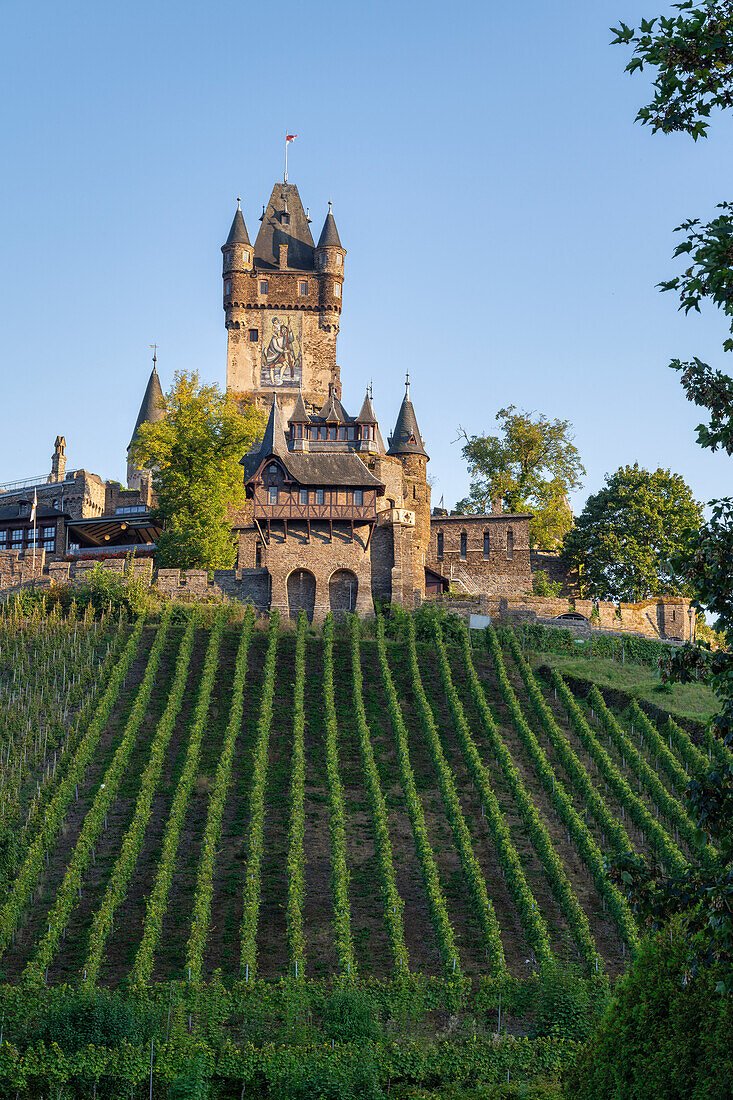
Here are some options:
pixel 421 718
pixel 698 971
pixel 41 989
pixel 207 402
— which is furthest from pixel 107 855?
pixel 207 402

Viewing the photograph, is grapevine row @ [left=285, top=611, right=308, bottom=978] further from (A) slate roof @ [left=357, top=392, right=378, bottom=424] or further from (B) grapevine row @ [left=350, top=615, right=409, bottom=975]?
(A) slate roof @ [left=357, top=392, right=378, bottom=424]

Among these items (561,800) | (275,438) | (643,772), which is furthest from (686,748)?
(275,438)

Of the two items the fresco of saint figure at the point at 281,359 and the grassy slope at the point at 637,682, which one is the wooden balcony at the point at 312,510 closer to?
the grassy slope at the point at 637,682

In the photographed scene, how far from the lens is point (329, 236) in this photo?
72.8 m

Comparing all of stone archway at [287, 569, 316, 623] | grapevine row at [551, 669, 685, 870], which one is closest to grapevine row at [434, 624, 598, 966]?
grapevine row at [551, 669, 685, 870]

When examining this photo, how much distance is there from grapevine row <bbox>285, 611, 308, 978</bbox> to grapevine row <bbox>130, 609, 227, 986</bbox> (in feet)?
8.72

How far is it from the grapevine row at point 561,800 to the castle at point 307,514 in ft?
18.8

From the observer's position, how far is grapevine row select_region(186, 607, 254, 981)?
25.7 m

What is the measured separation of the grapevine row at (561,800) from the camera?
28125 mm

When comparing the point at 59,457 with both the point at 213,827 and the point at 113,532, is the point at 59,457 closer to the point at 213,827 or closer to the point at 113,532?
the point at 113,532

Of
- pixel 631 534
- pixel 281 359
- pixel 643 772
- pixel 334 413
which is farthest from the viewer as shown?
pixel 281 359

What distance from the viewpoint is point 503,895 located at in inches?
1150

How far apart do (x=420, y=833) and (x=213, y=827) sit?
5026 mm

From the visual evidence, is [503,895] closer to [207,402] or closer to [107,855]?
[107,855]
